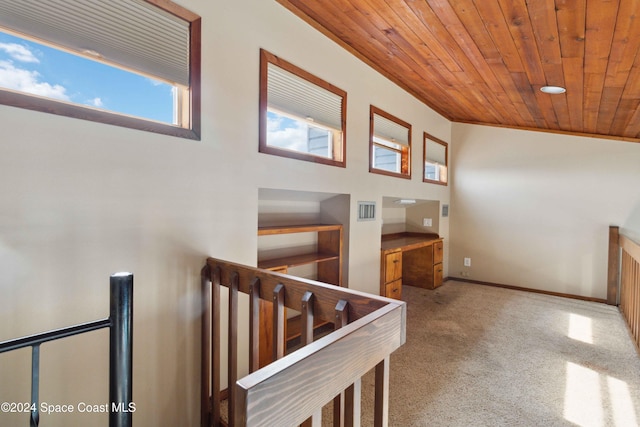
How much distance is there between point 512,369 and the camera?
249 centimetres

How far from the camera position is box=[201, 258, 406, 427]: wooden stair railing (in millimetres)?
727

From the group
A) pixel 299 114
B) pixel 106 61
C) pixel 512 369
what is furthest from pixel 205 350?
pixel 512 369

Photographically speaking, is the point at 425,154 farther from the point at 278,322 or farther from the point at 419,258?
the point at 278,322

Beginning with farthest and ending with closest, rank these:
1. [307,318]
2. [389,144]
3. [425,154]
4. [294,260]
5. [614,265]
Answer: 1. [425,154]
2. [614,265]
3. [389,144]
4. [294,260]
5. [307,318]

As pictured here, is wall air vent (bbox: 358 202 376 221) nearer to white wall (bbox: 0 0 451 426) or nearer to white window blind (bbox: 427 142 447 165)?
white wall (bbox: 0 0 451 426)

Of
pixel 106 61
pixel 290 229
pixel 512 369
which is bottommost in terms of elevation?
pixel 512 369

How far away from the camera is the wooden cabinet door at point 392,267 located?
12.0 feet

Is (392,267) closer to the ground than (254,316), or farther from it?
closer to the ground

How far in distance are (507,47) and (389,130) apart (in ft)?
5.16

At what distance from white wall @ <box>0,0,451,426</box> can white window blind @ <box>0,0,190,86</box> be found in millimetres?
172

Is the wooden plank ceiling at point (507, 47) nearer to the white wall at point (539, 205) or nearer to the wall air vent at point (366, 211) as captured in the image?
the white wall at point (539, 205)

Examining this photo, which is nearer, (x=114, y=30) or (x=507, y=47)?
(x=114, y=30)

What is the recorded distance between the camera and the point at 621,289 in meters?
4.06

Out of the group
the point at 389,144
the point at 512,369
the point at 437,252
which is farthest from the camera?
the point at 437,252
